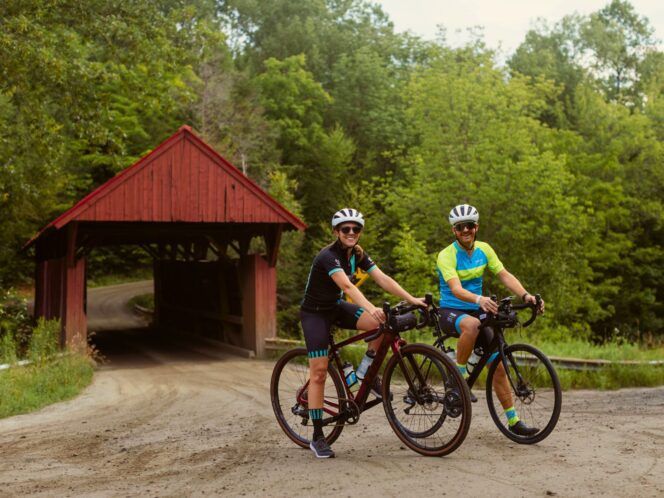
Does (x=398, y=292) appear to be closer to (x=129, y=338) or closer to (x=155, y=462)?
(x=155, y=462)

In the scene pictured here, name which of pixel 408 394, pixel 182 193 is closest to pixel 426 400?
pixel 408 394

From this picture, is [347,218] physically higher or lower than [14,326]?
higher

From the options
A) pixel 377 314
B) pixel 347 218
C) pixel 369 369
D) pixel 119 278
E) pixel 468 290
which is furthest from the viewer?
pixel 119 278

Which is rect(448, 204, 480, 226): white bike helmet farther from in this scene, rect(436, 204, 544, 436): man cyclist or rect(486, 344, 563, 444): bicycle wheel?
rect(486, 344, 563, 444): bicycle wheel

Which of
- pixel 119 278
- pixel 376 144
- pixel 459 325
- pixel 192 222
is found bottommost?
pixel 119 278

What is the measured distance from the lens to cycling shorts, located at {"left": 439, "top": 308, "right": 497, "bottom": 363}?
712 centimetres

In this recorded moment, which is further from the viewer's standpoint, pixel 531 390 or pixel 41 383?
pixel 41 383

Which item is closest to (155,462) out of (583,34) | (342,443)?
(342,443)

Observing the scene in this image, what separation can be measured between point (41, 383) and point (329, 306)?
736cm

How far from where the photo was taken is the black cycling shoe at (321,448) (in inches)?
259

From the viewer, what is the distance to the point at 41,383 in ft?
41.1

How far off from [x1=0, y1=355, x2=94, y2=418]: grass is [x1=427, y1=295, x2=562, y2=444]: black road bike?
254 inches

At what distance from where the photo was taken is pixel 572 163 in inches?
1565

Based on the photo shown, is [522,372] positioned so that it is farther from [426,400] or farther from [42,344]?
[42,344]
